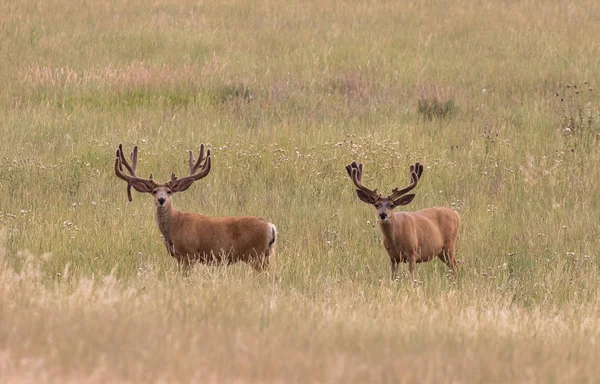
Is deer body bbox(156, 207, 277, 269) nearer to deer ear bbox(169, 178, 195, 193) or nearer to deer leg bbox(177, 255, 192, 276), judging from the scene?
deer leg bbox(177, 255, 192, 276)

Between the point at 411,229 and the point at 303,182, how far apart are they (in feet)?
10.7

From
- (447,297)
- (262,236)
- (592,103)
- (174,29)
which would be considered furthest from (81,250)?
(174,29)

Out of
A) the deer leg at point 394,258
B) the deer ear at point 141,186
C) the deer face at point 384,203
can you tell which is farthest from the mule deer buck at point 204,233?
the deer leg at point 394,258

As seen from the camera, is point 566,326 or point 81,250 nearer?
point 566,326

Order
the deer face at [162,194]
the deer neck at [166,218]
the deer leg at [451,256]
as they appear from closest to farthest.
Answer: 1. the deer face at [162,194]
2. the deer neck at [166,218]
3. the deer leg at [451,256]

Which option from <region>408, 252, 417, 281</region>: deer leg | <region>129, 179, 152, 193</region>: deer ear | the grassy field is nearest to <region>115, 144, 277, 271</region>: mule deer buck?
<region>129, 179, 152, 193</region>: deer ear

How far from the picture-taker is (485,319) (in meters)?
6.75

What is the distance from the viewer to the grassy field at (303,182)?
559 cm

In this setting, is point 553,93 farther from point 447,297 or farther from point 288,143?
point 447,297

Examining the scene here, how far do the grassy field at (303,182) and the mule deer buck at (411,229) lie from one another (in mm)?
232

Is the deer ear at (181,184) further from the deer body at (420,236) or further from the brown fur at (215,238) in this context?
the deer body at (420,236)

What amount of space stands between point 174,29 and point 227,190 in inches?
370

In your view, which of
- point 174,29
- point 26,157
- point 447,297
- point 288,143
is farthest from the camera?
point 174,29

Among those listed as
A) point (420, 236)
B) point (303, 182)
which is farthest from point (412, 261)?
point (303, 182)
